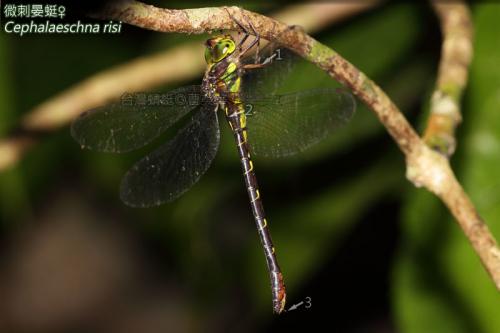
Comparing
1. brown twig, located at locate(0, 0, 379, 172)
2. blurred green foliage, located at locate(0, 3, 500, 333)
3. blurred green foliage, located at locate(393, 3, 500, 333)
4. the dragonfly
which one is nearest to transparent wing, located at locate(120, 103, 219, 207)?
the dragonfly

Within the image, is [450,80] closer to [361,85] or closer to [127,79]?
[361,85]

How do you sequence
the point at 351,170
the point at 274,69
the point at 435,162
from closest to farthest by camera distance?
the point at 435,162, the point at 274,69, the point at 351,170

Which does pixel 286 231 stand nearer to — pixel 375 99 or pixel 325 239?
pixel 325 239

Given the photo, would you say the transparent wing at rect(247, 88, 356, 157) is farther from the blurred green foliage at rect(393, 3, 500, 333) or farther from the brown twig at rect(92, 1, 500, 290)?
the brown twig at rect(92, 1, 500, 290)

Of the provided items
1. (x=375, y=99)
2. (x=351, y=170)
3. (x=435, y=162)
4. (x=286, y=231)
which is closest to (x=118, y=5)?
(x=375, y=99)

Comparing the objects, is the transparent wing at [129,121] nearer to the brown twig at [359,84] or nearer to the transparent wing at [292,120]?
the transparent wing at [292,120]
